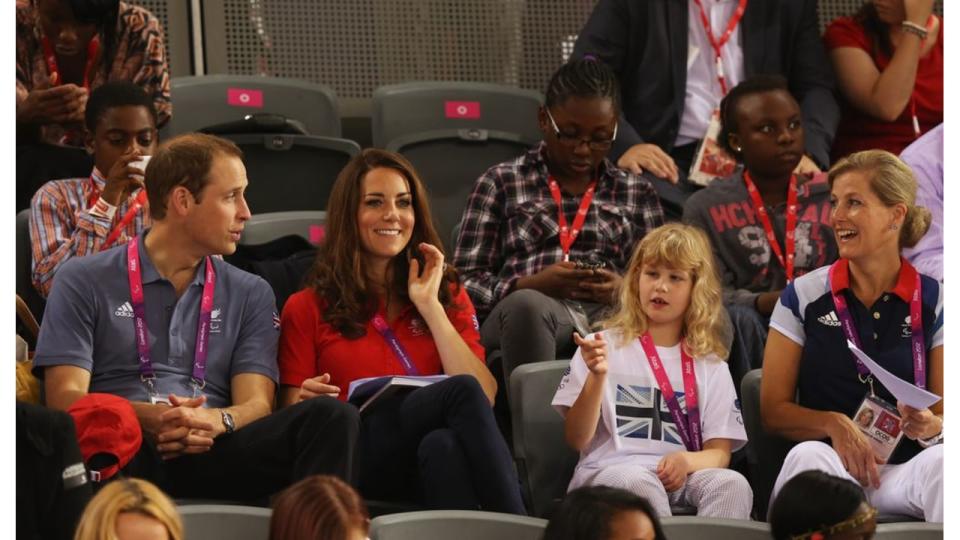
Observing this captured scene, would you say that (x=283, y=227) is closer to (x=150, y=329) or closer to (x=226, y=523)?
(x=150, y=329)

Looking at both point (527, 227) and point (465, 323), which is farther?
point (527, 227)

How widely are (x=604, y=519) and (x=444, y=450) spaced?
560mm

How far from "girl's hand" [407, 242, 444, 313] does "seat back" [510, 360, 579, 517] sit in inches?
11.1

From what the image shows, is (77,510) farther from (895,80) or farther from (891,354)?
(895,80)

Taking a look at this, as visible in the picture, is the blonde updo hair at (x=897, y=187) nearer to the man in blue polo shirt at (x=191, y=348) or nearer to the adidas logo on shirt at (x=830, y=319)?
the adidas logo on shirt at (x=830, y=319)

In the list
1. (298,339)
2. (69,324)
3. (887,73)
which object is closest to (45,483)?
(69,324)

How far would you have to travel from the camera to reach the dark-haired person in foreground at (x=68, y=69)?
428 cm

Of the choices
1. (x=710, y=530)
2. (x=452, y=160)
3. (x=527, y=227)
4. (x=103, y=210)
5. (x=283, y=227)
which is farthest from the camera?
(x=452, y=160)

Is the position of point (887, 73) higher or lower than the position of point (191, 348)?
higher

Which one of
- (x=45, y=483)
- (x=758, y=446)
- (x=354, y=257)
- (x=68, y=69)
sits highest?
(x=68, y=69)

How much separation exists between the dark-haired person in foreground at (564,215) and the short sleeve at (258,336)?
70 cm

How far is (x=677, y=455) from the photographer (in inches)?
125

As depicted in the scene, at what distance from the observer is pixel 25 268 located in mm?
3916
